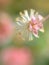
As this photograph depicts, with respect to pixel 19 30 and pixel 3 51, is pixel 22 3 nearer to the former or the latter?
pixel 3 51

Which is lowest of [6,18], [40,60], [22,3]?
[40,60]

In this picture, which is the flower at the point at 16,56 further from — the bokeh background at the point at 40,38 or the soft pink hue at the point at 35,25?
the soft pink hue at the point at 35,25

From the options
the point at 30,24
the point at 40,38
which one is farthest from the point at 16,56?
the point at 30,24

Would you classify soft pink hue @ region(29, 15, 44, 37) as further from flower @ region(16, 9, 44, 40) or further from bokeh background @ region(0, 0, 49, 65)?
bokeh background @ region(0, 0, 49, 65)

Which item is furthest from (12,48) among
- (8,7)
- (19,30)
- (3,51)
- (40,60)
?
(19,30)

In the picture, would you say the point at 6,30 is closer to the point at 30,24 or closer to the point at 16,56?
the point at 16,56
